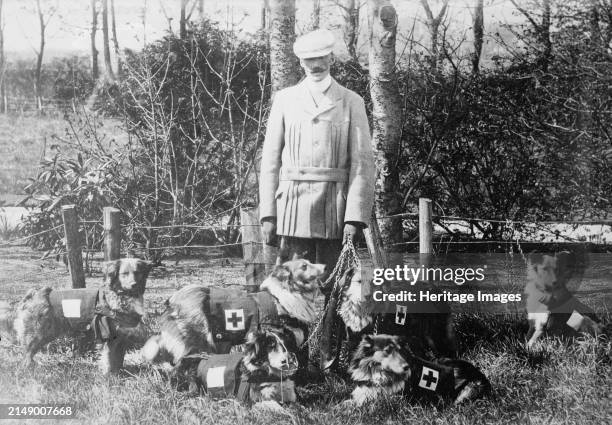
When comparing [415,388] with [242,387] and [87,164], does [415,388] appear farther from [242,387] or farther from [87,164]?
[87,164]

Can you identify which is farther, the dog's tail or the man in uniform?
the dog's tail

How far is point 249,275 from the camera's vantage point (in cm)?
448

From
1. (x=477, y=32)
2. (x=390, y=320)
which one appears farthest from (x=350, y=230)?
(x=477, y=32)

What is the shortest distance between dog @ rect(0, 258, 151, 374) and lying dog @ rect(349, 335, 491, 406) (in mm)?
1499

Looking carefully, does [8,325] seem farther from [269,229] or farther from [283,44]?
[283,44]

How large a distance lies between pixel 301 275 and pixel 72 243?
5.85 feet

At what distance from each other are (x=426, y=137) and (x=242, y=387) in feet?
10.1

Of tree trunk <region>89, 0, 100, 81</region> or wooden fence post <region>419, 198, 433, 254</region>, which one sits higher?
tree trunk <region>89, 0, 100, 81</region>

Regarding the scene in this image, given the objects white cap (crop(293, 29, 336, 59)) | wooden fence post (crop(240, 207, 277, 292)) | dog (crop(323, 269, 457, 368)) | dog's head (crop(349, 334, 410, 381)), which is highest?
white cap (crop(293, 29, 336, 59))

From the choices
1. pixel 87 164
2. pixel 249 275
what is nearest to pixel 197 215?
pixel 87 164

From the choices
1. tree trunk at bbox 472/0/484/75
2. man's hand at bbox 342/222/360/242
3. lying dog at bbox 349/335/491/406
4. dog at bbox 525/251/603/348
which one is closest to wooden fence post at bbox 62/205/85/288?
man's hand at bbox 342/222/360/242

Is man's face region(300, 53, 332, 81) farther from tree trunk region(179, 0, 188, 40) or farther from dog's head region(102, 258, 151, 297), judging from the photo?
tree trunk region(179, 0, 188, 40)

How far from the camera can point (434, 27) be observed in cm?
568

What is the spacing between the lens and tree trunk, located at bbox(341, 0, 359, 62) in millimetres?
5422
